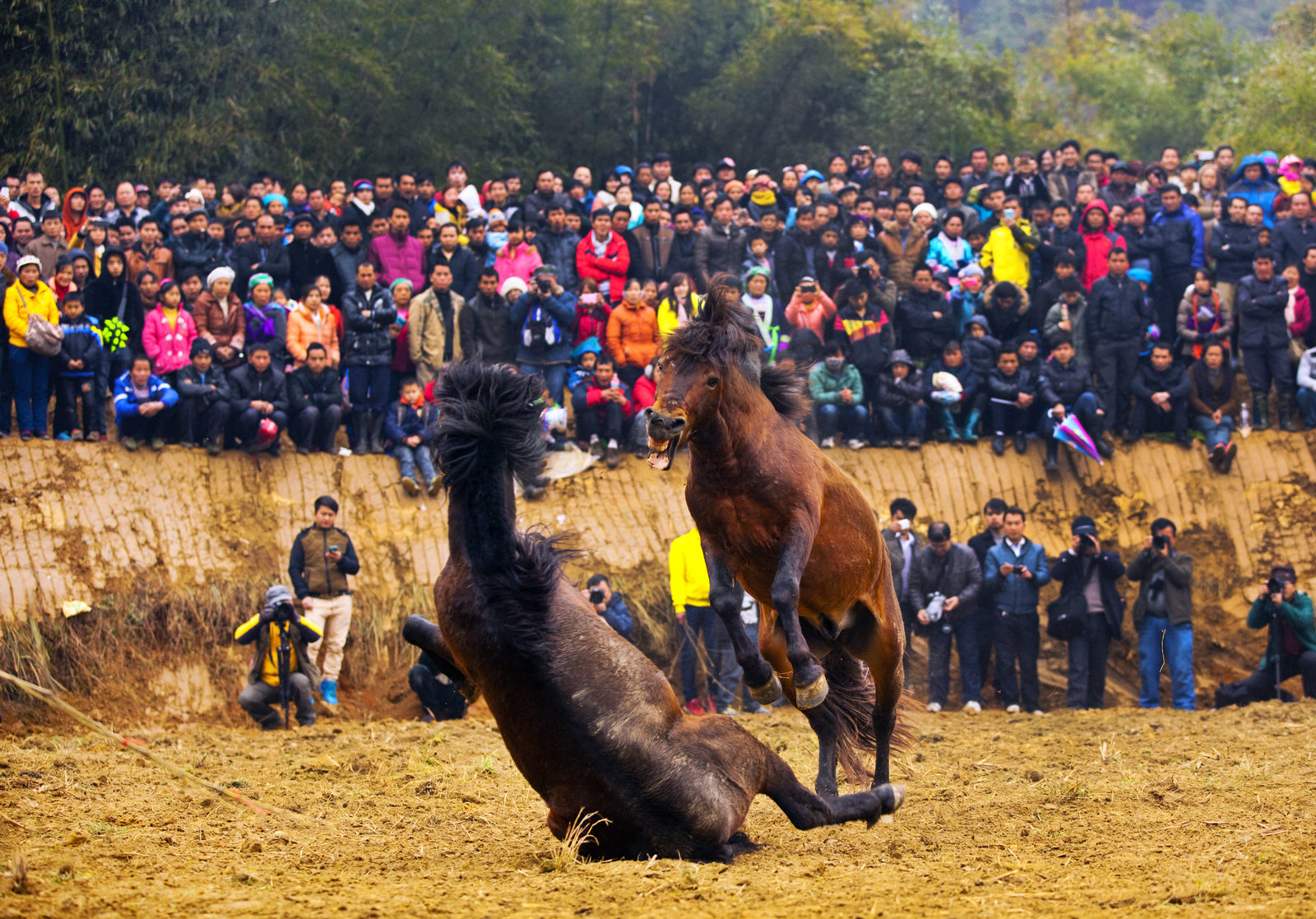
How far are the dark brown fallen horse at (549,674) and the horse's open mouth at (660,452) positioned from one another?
26.0 inches

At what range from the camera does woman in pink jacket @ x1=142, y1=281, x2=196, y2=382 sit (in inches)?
519

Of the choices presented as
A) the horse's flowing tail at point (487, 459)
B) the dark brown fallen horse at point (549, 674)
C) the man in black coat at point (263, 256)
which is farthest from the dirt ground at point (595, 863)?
the man in black coat at point (263, 256)

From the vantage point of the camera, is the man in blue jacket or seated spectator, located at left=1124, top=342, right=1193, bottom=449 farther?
seated spectator, located at left=1124, top=342, right=1193, bottom=449

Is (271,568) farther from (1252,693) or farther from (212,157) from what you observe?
(1252,693)

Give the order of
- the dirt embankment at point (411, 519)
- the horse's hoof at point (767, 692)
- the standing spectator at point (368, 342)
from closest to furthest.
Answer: the horse's hoof at point (767, 692) < the dirt embankment at point (411, 519) < the standing spectator at point (368, 342)

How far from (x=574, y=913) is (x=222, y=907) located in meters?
1.29

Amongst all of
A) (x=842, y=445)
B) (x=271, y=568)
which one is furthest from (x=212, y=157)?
(x=842, y=445)

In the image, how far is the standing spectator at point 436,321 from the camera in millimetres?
14156

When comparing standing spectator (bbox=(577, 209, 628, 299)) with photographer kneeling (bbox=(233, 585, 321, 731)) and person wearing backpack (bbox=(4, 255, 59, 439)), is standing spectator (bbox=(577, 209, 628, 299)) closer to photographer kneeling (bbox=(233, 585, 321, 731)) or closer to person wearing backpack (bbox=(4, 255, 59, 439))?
photographer kneeling (bbox=(233, 585, 321, 731))

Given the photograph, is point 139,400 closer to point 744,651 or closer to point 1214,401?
Answer: point 744,651

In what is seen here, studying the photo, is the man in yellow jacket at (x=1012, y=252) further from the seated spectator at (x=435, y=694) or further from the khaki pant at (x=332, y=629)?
the khaki pant at (x=332, y=629)

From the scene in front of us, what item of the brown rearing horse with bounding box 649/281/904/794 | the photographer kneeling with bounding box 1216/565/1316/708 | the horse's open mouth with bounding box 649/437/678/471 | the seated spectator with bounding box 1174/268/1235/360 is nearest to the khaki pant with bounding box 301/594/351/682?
the brown rearing horse with bounding box 649/281/904/794

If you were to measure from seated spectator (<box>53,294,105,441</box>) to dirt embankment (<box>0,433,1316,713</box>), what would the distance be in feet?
0.78

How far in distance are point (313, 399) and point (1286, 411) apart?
11894mm
